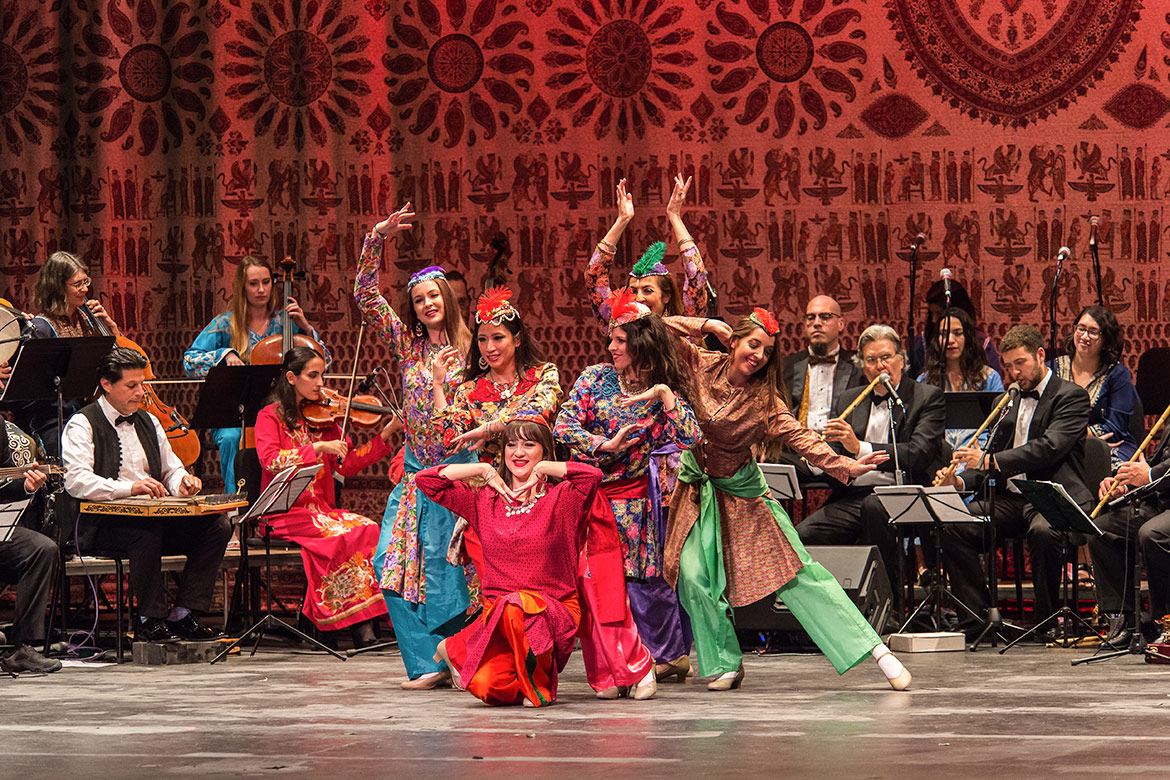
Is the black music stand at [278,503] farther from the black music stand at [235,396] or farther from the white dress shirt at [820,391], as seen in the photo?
the white dress shirt at [820,391]

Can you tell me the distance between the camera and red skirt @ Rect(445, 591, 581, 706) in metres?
5.29

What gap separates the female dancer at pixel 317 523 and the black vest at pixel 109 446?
0.46 meters

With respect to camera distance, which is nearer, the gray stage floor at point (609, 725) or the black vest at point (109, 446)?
the gray stage floor at point (609, 725)

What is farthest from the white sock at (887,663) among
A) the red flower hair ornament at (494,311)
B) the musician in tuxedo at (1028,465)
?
the musician in tuxedo at (1028,465)

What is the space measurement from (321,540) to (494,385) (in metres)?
1.74

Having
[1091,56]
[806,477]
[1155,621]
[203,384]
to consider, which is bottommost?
[1155,621]

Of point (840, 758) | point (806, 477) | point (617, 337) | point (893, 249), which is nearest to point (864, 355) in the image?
point (806, 477)

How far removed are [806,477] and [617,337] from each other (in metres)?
2.33

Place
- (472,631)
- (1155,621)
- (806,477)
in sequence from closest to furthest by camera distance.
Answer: (472,631), (1155,621), (806,477)

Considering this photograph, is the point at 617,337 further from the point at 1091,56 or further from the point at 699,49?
the point at 1091,56

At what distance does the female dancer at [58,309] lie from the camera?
25.0 feet

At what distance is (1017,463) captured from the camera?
7.35 m

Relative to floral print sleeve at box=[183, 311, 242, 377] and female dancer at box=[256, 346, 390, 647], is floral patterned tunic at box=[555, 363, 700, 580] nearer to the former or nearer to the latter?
female dancer at box=[256, 346, 390, 647]

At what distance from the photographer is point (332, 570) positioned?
7.21 meters
